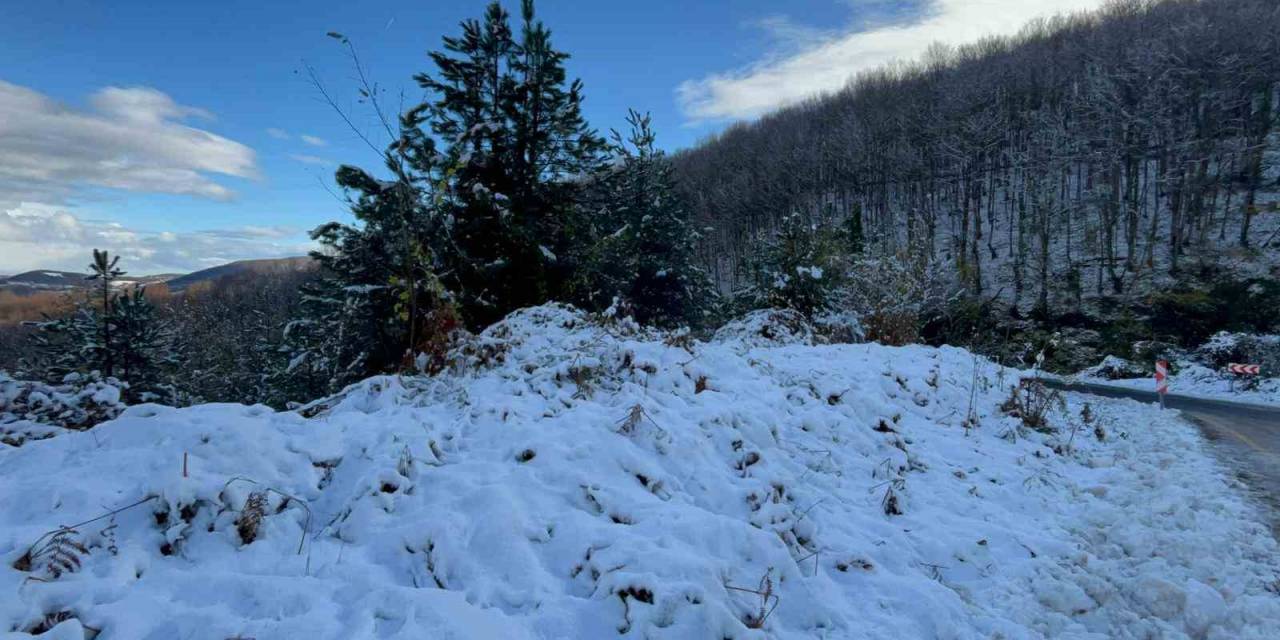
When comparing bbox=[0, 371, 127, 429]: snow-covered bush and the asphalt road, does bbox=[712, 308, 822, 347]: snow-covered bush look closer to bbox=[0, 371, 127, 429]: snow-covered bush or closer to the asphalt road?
the asphalt road

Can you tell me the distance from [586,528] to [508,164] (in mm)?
12531

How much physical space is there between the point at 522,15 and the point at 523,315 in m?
9.17

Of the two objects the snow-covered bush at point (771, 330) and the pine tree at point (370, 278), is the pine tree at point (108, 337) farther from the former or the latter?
the snow-covered bush at point (771, 330)

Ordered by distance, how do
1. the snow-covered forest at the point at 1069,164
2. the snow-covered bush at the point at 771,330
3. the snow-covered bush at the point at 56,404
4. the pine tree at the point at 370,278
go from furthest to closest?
the snow-covered forest at the point at 1069,164 → the snow-covered bush at the point at 771,330 → the pine tree at the point at 370,278 → the snow-covered bush at the point at 56,404

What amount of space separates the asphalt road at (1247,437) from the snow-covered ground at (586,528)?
1.41 ft

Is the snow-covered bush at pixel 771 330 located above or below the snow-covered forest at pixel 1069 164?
below

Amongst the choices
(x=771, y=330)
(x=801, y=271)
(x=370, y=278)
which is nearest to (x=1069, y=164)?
(x=801, y=271)

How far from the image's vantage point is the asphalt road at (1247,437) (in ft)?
19.3

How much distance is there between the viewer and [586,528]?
3418 millimetres

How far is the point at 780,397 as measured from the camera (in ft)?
20.6

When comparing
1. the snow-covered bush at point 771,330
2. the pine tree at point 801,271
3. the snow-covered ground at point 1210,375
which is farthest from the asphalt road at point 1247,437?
the pine tree at point 801,271

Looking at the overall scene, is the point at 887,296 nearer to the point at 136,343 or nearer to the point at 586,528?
the point at 586,528

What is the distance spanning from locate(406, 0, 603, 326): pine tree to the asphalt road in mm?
11829

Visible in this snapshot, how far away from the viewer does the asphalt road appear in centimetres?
588
